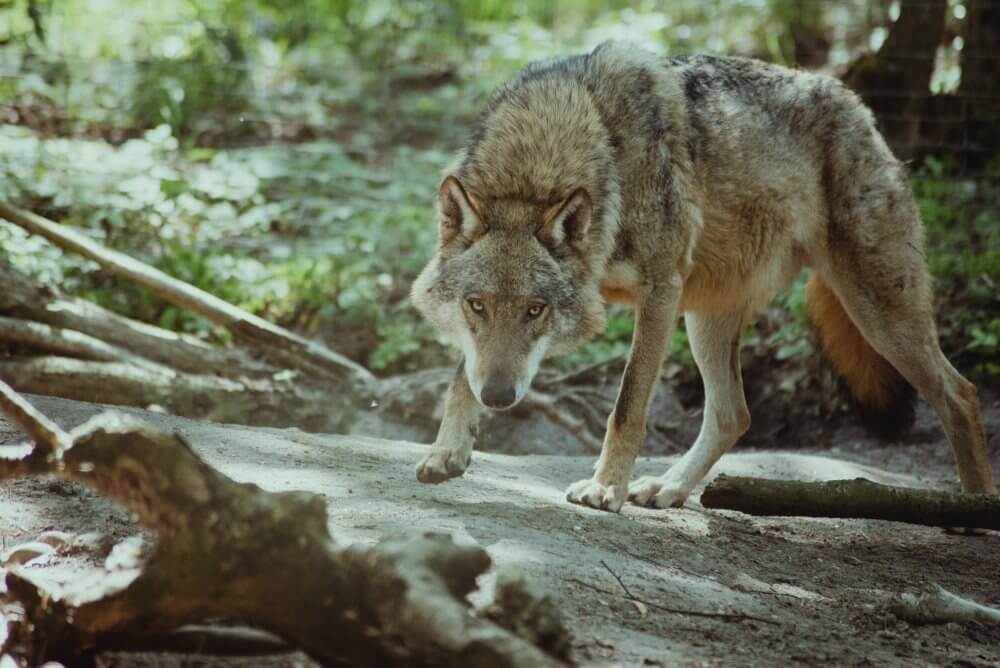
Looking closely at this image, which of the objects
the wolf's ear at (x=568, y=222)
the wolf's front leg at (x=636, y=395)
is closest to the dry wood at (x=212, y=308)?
the wolf's front leg at (x=636, y=395)

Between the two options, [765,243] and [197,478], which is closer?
[197,478]

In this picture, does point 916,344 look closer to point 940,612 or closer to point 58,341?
point 940,612

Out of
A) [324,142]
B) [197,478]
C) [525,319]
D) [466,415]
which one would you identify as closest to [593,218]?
[525,319]

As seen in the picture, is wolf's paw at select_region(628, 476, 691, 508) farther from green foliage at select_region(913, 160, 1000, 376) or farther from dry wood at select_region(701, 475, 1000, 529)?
green foliage at select_region(913, 160, 1000, 376)

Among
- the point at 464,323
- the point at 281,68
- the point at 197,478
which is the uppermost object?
the point at 281,68

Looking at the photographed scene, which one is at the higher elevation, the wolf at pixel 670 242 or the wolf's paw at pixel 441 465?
the wolf at pixel 670 242

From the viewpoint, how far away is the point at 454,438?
4.42 meters

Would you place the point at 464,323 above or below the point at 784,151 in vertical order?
below

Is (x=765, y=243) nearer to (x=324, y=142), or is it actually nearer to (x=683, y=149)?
(x=683, y=149)

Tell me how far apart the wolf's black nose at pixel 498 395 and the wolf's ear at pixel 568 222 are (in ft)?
2.29

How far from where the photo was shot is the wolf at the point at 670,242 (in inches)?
170

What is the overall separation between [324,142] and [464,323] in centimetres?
644

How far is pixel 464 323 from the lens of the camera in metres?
4.32

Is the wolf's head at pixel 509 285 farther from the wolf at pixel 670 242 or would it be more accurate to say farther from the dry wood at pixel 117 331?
the dry wood at pixel 117 331
